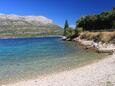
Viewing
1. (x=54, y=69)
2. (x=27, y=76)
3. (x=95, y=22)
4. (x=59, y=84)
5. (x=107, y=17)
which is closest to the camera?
(x=59, y=84)

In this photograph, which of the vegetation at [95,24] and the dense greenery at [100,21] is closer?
the vegetation at [95,24]

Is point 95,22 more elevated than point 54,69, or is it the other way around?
point 95,22

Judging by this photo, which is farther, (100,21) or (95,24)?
(95,24)

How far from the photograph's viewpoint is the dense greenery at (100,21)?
115m

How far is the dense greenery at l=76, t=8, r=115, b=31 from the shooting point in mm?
115375

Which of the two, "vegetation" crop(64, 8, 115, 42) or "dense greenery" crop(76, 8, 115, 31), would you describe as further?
"dense greenery" crop(76, 8, 115, 31)

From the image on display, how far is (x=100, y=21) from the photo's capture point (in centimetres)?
12294

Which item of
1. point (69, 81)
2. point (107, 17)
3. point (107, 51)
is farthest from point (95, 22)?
point (69, 81)

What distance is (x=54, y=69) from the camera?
32.3 metres

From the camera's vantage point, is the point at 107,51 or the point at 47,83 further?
the point at 107,51

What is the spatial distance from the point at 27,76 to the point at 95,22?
339ft

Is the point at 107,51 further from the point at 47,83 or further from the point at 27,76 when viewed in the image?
the point at 47,83

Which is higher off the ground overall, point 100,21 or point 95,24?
point 100,21

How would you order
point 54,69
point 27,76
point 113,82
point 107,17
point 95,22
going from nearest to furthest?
1. point 113,82
2. point 27,76
3. point 54,69
4. point 107,17
5. point 95,22
